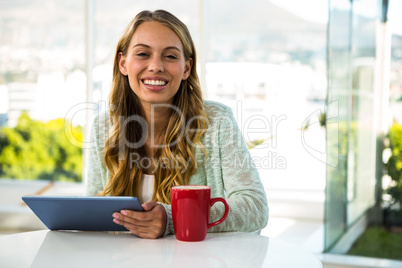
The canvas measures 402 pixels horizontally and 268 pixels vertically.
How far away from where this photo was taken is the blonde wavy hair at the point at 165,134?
152 centimetres

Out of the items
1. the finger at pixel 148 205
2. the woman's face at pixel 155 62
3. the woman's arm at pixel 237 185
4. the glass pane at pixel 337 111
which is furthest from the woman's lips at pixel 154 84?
the glass pane at pixel 337 111

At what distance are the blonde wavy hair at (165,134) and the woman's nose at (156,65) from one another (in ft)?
0.38

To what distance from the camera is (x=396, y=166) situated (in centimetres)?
293

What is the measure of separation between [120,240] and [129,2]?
344 cm

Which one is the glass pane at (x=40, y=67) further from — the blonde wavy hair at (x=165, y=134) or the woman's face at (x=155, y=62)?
the woman's face at (x=155, y=62)

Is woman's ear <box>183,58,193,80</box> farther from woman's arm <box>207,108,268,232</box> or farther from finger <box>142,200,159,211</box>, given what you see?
finger <box>142,200,159,211</box>

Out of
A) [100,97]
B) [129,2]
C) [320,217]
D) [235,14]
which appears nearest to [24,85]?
[100,97]

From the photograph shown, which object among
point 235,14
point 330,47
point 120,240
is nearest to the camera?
point 120,240

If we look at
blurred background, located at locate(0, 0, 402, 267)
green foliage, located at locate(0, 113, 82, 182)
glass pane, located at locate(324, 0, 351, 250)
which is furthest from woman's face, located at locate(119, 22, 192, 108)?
green foliage, located at locate(0, 113, 82, 182)

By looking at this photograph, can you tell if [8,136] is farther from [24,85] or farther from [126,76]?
[126,76]

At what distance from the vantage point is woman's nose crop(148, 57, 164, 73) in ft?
4.96

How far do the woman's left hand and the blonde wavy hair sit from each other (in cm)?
33

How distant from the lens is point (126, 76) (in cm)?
172

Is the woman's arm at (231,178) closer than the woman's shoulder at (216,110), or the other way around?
the woman's arm at (231,178)
